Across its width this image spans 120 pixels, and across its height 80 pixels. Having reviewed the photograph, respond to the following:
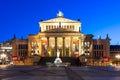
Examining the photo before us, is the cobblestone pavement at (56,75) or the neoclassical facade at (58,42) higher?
the neoclassical facade at (58,42)

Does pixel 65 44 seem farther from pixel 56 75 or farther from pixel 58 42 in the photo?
pixel 56 75

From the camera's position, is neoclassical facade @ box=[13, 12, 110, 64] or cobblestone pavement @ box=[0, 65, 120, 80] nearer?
cobblestone pavement @ box=[0, 65, 120, 80]

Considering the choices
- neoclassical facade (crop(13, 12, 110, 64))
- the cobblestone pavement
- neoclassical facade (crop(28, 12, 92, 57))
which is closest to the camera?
→ the cobblestone pavement

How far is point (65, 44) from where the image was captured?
518 ft

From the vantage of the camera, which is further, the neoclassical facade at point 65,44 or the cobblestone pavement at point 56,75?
the neoclassical facade at point 65,44

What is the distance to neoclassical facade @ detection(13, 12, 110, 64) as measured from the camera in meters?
155

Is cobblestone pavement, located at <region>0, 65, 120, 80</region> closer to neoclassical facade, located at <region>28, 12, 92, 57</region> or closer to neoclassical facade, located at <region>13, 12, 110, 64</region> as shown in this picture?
neoclassical facade, located at <region>28, 12, 92, 57</region>

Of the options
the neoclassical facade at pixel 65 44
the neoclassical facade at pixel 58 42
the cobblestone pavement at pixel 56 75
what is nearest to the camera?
the cobblestone pavement at pixel 56 75

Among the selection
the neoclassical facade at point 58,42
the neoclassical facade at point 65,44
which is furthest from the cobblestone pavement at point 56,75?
the neoclassical facade at point 65,44

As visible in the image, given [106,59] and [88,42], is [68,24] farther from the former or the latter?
[106,59]

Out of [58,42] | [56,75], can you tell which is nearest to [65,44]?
[58,42]

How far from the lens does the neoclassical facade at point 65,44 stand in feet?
509

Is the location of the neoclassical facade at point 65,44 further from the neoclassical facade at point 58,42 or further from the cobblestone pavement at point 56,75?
the cobblestone pavement at point 56,75

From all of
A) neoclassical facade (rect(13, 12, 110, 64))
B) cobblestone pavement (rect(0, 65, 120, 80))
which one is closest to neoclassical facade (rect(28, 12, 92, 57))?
neoclassical facade (rect(13, 12, 110, 64))
